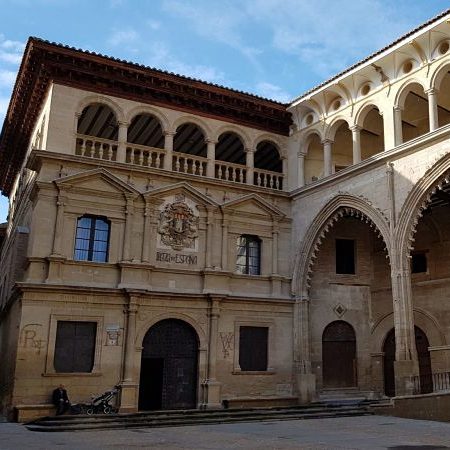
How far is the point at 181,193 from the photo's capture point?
731 inches

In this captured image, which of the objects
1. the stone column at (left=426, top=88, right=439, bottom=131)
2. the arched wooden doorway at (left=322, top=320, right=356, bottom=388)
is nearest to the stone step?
the arched wooden doorway at (left=322, top=320, right=356, bottom=388)

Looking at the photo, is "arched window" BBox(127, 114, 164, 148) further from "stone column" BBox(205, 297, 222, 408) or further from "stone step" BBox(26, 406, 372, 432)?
"stone step" BBox(26, 406, 372, 432)

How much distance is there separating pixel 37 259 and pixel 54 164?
9.37ft

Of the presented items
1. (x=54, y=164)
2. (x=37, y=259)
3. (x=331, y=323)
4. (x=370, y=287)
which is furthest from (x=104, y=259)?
(x=370, y=287)

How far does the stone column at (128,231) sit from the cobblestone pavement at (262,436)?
536cm

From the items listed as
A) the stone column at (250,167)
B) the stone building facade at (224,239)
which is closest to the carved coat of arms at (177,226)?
the stone building facade at (224,239)

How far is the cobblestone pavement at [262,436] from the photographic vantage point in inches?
401

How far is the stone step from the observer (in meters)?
13.8

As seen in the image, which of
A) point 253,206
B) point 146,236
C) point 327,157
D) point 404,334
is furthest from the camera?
point 253,206

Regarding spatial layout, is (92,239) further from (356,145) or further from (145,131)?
(356,145)

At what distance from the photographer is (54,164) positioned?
16.9 m

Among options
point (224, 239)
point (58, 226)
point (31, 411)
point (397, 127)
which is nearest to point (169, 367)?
point (31, 411)

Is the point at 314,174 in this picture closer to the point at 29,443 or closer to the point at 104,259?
the point at 104,259

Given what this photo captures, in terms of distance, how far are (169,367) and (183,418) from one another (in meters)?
2.47
